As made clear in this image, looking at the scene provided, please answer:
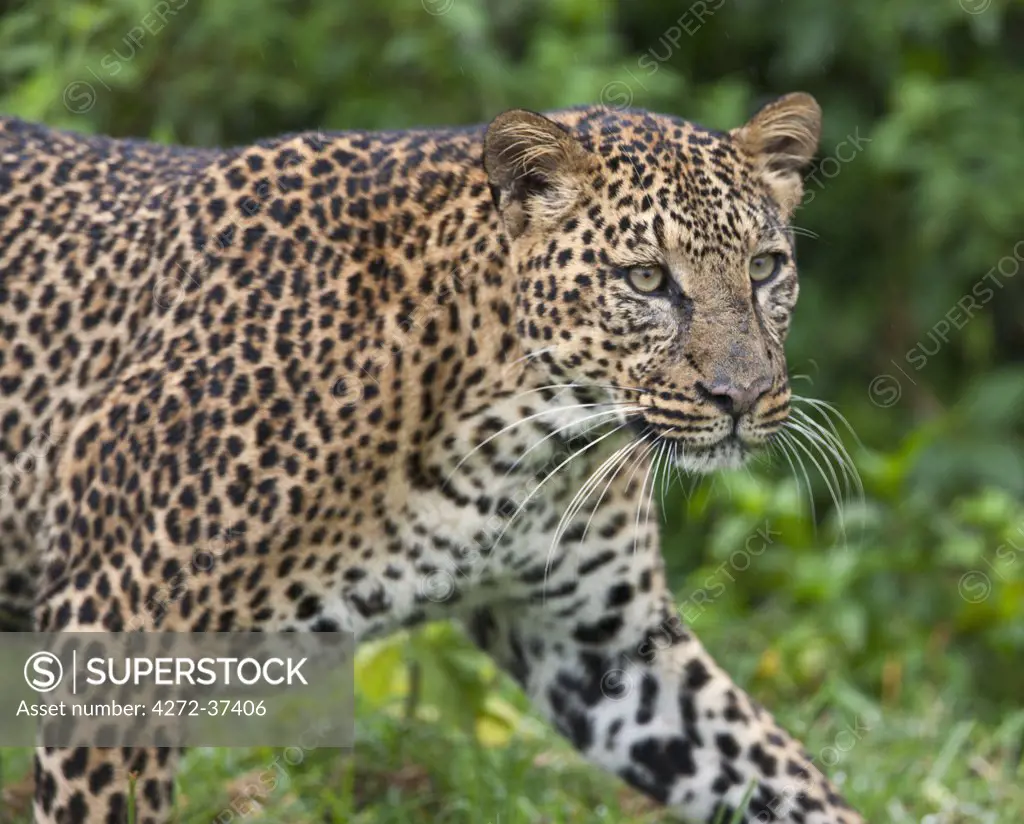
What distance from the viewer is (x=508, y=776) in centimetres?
592

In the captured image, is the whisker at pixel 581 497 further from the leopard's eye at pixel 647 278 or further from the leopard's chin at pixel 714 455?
the leopard's eye at pixel 647 278

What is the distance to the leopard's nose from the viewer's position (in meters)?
4.47

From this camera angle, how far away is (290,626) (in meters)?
4.71

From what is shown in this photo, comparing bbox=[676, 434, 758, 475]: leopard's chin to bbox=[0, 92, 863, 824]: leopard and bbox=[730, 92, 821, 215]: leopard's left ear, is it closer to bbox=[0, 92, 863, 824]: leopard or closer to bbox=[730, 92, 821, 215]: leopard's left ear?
bbox=[0, 92, 863, 824]: leopard

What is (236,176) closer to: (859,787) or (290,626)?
(290,626)

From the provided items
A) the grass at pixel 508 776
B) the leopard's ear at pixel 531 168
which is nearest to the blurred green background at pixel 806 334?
the grass at pixel 508 776

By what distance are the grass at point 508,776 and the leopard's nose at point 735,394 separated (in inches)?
67.6

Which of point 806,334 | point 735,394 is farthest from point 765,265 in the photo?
point 806,334

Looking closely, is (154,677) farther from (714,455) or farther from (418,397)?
(714,455)

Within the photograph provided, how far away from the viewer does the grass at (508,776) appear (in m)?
5.66

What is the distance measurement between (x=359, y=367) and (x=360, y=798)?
73.8 inches

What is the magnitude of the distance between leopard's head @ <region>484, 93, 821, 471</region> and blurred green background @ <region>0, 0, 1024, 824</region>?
167 cm

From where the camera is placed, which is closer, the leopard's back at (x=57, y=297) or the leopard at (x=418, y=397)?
the leopard at (x=418, y=397)

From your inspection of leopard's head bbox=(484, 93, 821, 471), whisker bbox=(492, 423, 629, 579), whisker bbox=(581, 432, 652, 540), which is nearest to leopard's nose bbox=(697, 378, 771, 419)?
leopard's head bbox=(484, 93, 821, 471)
